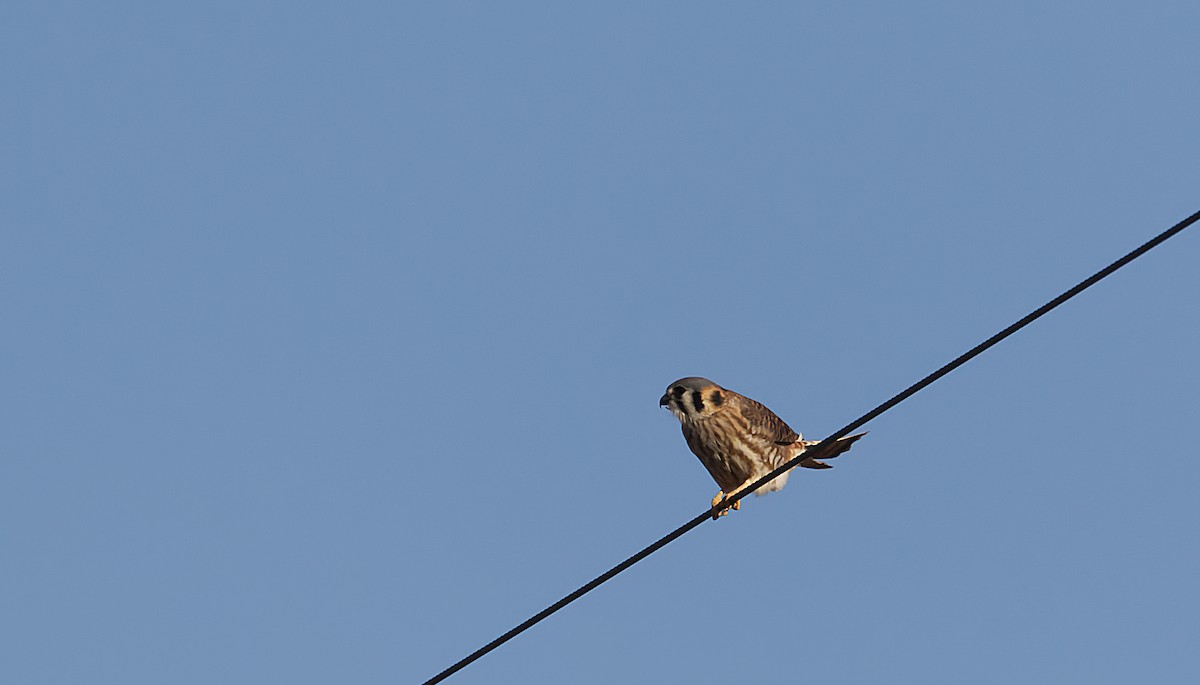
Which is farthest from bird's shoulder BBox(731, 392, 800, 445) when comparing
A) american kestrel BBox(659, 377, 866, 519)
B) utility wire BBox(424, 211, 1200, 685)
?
utility wire BBox(424, 211, 1200, 685)

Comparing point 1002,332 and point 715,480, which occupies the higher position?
point 715,480

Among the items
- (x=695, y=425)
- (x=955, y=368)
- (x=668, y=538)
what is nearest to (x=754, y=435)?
(x=695, y=425)

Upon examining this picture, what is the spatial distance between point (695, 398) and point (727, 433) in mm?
304

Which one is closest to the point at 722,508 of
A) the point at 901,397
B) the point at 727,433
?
the point at 727,433

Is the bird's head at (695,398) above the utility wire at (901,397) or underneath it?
above

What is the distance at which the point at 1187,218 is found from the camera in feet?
15.1

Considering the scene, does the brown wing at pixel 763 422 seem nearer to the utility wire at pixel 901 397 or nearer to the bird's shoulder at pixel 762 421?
the bird's shoulder at pixel 762 421

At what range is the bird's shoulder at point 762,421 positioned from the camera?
9.84m

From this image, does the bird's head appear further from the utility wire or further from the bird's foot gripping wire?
the utility wire

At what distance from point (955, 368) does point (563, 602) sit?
1.66 metres

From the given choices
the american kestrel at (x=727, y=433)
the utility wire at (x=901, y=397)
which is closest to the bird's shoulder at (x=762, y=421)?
the american kestrel at (x=727, y=433)

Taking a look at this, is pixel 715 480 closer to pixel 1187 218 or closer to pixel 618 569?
pixel 618 569

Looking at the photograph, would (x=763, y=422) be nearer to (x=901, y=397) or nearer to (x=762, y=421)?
(x=762, y=421)

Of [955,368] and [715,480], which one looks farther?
[715,480]
